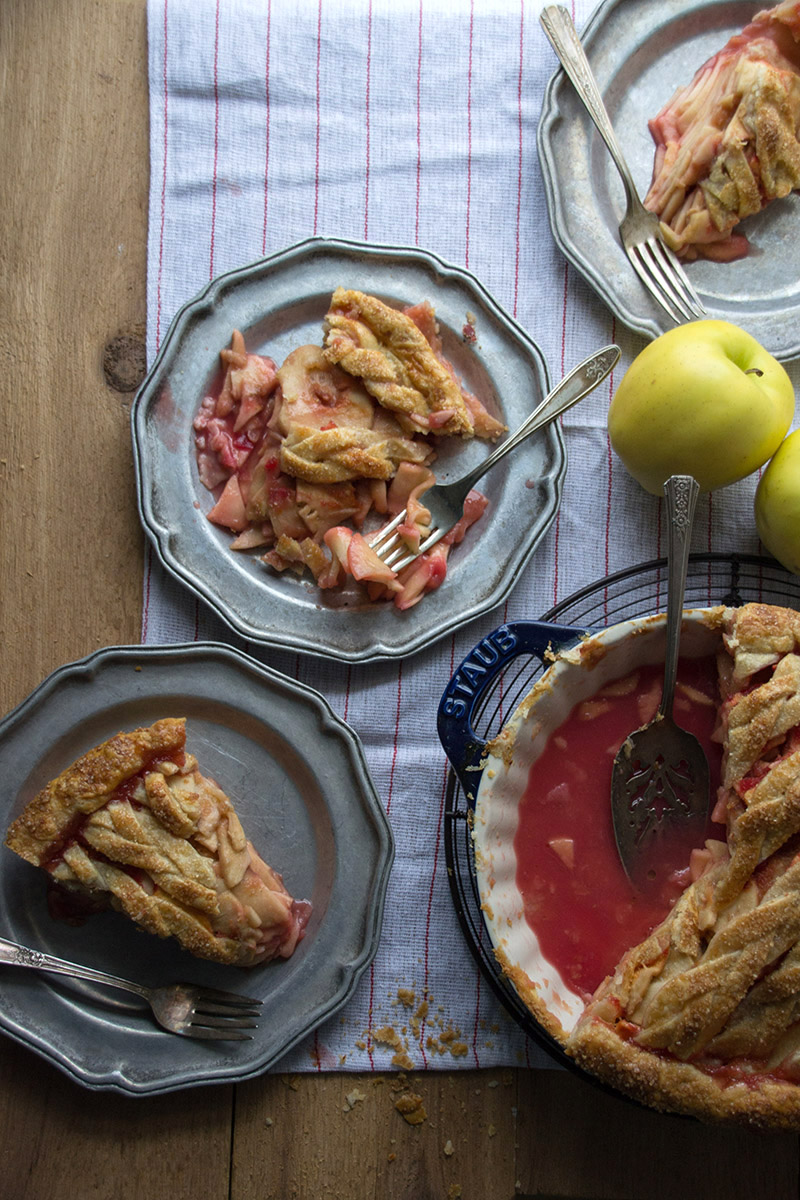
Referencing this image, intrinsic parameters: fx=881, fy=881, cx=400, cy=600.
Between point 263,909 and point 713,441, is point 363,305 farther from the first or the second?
point 263,909

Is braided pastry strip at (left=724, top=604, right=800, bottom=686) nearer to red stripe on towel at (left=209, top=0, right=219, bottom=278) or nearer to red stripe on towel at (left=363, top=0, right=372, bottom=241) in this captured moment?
red stripe on towel at (left=363, top=0, right=372, bottom=241)

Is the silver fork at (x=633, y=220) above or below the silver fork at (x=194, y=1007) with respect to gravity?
above

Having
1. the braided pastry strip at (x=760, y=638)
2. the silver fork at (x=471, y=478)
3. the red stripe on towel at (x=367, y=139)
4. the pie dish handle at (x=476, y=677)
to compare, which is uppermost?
the red stripe on towel at (x=367, y=139)

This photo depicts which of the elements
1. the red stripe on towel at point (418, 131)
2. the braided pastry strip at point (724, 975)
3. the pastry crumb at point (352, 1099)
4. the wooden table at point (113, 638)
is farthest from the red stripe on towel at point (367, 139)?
the pastry crumb at point (352, 1099)

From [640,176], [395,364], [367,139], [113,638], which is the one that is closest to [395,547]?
[395,364]

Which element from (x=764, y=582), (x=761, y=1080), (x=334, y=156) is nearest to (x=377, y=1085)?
(x=761, y=1080)

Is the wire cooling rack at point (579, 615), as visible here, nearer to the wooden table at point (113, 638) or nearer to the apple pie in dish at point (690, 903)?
the apple pie in dish at point (690, 903)
